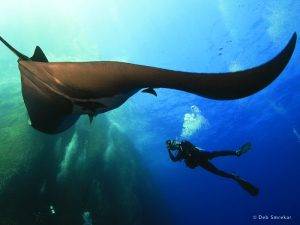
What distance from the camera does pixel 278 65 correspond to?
2.07 m

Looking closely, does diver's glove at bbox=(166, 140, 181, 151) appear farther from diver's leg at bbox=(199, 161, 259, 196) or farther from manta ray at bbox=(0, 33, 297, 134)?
manta ray at bbox=(0, 33, 297, 134)

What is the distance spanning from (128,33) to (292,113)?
3041cm

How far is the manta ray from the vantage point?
2.18m

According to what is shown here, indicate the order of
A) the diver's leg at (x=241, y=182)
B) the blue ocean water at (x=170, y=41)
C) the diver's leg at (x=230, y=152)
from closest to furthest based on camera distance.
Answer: the diver's leg at (x=241, y=182)
the diver's leg at (x=230, y=152)
the blue ocean water at (x=170, y=41)

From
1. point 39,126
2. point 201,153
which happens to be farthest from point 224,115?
point 39,126

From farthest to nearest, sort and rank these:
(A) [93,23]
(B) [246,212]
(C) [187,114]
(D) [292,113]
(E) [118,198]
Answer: (B) [246,212] < (D) [292,113] < (C) [187,114] < (A) [93,23] < (E) [118,198]

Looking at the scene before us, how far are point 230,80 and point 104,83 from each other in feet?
3.67

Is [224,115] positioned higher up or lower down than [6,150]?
higher up

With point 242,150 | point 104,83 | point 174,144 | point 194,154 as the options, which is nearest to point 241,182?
point 242,150

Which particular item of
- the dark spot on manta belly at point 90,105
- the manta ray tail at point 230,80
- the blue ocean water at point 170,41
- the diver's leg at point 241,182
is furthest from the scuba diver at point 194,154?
the blue ocean water at point 170,41

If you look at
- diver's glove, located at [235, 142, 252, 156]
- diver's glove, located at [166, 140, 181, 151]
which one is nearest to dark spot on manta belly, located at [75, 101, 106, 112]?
diver's glove, located at [166, 140, 181, 151]

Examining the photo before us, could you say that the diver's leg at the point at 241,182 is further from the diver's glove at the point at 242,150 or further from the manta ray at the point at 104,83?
the manta ray at the point at 104,83

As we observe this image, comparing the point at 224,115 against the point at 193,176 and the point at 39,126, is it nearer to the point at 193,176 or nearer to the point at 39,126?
the point at 39,126

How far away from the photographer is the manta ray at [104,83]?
2.18 meters
